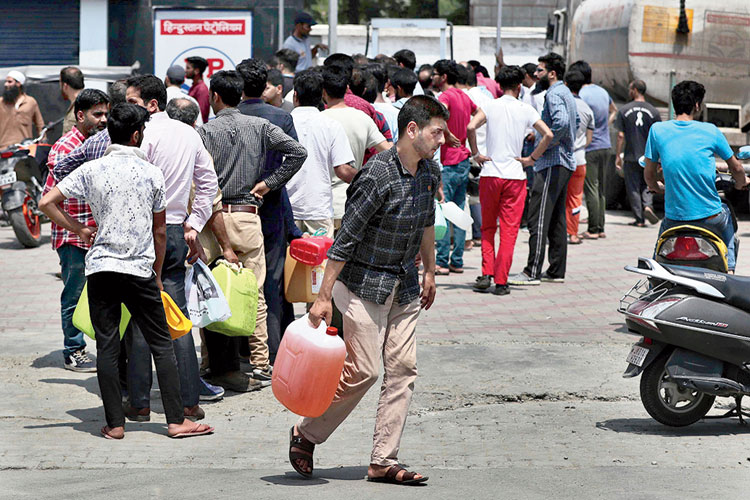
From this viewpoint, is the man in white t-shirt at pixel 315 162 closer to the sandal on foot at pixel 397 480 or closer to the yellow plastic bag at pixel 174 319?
the yellow plastic bag at pixel 174 319

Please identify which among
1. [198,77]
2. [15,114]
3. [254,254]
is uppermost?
[198,77]

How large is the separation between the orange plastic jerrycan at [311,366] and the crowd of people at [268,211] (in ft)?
0.42

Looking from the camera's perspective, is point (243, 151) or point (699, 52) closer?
point (243, 151)

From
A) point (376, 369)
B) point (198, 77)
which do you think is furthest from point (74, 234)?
point (198, 77)

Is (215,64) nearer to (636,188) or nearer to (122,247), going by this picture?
(636,188)

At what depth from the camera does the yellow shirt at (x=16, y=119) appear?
1512cm

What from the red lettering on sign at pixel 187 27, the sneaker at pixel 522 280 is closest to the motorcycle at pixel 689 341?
the sneaker at pixel 522 280

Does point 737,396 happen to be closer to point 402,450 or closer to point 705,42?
point 402,450

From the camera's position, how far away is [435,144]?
5.59m

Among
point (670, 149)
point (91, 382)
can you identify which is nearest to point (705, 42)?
point (670, 149)

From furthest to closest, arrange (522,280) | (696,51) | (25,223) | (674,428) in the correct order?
(696,51) < (25,223) < (522,280) < (674,428)

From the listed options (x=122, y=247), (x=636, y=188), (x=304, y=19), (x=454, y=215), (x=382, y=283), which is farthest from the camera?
(x=636, y=188)

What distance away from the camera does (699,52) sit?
52.0ft

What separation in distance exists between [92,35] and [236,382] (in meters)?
17.3
